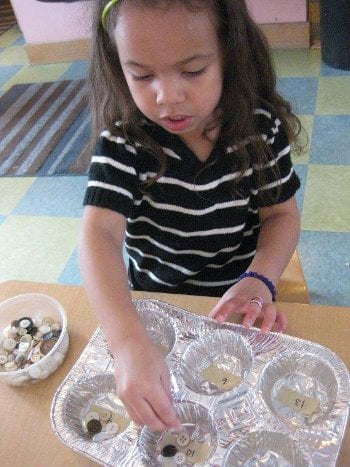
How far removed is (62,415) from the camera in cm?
50

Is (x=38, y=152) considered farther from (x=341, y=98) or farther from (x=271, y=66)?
(x=271, y=66)

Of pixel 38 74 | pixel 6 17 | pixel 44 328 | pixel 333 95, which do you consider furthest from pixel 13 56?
pixel 44 328

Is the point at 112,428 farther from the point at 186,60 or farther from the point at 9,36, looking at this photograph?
→ the point at 9,36

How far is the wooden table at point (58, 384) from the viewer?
47cm

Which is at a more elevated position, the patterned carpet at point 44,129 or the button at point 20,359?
the button at point 20,359

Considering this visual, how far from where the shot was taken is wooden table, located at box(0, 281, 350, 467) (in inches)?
18.7

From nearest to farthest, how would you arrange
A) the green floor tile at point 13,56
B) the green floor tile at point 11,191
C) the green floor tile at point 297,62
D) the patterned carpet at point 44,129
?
the green floor tile at point 11,191 → the patterned carpet at point 44,129 → the green floor tile at point 297,62 → the green floor tile at point 13,56

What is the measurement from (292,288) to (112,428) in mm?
385

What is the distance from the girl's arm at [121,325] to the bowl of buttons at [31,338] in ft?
0.20

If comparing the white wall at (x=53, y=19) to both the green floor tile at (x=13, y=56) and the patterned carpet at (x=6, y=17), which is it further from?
the patterned carpet at (x=6, y=17)

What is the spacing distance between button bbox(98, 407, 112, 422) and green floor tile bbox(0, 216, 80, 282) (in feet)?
2.83

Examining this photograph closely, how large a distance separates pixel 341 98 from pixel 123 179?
1408 millimetres

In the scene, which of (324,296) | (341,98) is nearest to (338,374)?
(324,296)

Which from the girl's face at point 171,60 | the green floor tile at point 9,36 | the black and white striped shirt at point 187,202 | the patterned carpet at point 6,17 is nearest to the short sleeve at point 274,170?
the black and white striped shirt at point 187,202
